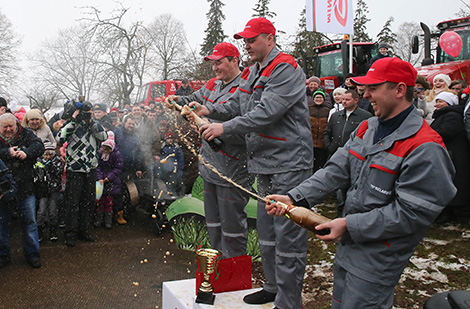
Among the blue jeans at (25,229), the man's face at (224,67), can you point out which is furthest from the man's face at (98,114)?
the man's face at (224,67)

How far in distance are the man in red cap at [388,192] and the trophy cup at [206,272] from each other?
1.26m

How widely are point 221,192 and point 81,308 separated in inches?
73.7

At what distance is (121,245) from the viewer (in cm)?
630

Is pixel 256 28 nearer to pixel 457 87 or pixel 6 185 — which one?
pixel 6 185

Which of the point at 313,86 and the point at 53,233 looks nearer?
the point at 53,233

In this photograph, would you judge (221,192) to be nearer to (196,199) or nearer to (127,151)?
(196,199)

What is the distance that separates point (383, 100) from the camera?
2.37 meters

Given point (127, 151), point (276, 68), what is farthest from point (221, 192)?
point (127, 151)

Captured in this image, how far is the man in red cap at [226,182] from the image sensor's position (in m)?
4.23

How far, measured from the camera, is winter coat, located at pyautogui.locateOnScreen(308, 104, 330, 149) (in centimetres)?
789

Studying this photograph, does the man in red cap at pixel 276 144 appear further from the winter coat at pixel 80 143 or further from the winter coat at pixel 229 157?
the winter coat at pixel 80 143

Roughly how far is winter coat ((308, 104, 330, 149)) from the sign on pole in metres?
3.08

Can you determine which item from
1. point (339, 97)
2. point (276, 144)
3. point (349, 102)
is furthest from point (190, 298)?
point (339, 97)

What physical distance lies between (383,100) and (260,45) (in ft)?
5.05
